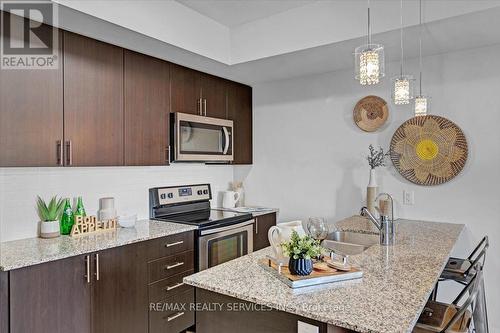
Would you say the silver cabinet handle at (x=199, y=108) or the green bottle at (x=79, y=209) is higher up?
the silver cabinet handle at (x=199, y=108)

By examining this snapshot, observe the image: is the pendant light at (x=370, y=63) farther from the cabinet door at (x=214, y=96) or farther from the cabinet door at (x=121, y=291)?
the cabinet door at (x=214, y=96)

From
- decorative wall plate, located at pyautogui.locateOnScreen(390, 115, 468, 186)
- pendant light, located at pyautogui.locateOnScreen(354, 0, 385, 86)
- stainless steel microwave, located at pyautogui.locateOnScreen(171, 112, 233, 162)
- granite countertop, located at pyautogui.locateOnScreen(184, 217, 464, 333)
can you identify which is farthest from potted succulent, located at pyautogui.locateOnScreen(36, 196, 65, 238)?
decorative wall plate, located at pyautogui.locateOnScreen(390, 115, 468, 186)

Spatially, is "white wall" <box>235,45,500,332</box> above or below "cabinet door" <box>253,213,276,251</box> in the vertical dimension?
above

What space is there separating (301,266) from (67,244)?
1.48 m

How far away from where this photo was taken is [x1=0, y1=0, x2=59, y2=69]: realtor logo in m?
1.97

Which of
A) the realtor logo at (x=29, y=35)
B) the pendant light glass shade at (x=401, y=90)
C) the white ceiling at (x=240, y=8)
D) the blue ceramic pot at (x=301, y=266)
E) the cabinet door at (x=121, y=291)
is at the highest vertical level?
the white ceiling at (x=240, y=8)

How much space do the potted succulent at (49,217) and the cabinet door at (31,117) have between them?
0.33 metres

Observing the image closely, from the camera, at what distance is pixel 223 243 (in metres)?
2.97

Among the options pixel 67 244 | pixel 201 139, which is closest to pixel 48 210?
pixel 67 244

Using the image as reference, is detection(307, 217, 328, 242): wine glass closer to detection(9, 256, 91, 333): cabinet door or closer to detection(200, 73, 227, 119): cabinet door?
detection(9, 256, 91, 333): cabinet door

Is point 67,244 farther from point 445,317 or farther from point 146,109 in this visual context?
point 445,317

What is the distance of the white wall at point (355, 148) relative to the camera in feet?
8.80

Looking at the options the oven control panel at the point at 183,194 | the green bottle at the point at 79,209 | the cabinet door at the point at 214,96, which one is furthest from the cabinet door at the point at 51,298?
the cabinet door at the point at 214,96

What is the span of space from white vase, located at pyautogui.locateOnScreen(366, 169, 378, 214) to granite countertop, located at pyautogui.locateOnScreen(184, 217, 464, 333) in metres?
0.98
